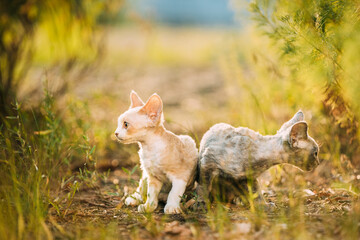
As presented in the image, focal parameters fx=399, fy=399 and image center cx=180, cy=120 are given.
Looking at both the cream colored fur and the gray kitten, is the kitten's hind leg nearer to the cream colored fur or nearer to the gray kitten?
the cream colored fur

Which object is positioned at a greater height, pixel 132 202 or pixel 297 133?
pixel 297 133

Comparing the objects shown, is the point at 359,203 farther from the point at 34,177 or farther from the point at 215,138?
the point at 34,177

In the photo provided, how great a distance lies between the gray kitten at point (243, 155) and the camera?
2.05 metres

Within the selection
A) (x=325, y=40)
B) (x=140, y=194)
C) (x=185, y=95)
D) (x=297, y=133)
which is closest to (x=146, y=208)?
(x=140, y=194)

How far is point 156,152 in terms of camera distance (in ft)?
7.18

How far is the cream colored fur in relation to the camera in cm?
217

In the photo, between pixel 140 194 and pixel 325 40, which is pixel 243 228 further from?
pixel 325 40

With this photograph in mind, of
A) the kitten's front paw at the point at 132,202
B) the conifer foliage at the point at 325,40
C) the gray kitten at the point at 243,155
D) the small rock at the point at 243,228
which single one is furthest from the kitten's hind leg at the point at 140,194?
the conifer foliage at the point at 325,40

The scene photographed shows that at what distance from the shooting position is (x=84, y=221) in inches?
84.6

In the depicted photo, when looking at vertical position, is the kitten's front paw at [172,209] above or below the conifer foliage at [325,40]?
below

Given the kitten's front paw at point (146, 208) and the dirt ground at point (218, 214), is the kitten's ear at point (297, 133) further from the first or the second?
the kitten's front paw at point (146, 208)

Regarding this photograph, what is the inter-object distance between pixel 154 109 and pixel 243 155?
0.54 m

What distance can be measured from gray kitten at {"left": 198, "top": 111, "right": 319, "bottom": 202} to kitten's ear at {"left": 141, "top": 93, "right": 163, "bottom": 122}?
0.33m

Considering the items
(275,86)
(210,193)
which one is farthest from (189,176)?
(275,86)
